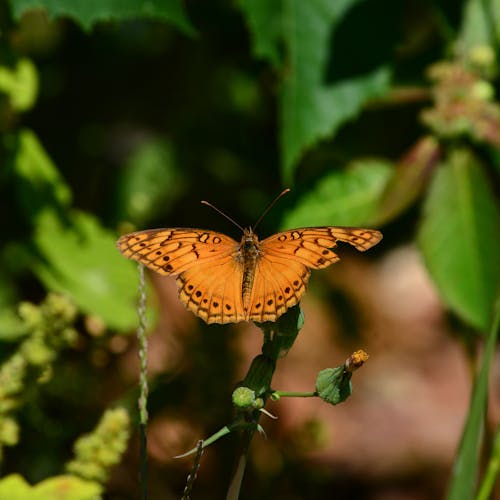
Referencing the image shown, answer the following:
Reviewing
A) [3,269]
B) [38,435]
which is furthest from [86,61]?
[38,435]

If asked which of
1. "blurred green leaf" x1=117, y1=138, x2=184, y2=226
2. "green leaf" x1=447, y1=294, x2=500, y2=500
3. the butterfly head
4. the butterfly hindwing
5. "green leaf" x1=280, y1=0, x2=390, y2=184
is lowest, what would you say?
"green leaf" x1=447, y1=294, x2=500, y2=500

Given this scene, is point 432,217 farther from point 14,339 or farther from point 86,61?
point 86,61

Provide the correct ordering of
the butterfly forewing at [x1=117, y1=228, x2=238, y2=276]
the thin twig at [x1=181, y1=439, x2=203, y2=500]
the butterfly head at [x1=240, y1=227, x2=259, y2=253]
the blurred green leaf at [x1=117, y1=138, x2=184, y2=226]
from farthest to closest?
the blurred green leaf at [x1=117, y1=138, x2=184, y2=226], the butterfly head at [x1=240, y1=227, x2=259, y2=253], the butterfly forewing at [x1=117, y1=228, x2=238, y2=276], the thin twig at [x1=181, y1=439, x2=203, y2=500]

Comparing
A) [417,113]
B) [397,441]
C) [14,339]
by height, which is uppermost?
[417,113]

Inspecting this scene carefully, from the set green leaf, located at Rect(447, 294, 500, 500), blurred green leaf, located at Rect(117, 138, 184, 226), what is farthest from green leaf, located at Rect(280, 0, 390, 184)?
green leaf, located at Rect(447, 294, 500, 500)

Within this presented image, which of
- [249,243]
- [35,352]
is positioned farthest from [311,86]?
[35,352]

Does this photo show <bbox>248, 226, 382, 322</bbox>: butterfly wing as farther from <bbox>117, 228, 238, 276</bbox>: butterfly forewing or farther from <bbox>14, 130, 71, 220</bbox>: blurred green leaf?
<bbox>14, 130, 71, 220</bbox>: blurred green leaf
